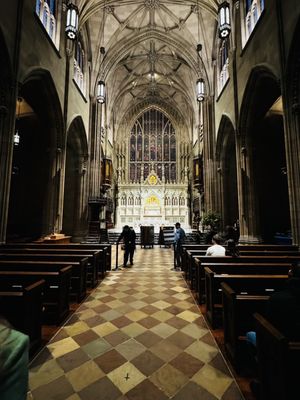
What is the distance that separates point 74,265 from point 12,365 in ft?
11.3

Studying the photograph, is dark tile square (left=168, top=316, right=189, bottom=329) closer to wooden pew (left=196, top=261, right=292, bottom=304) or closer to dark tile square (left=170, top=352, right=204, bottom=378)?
dark tile square (left=170, top=352, right=204, bottom=378)

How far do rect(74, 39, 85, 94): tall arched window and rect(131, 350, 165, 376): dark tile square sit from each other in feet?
43.5

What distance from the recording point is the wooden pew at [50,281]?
310 centimetres

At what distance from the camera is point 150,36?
1606cm

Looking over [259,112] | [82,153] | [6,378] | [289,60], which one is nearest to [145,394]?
[6,378]

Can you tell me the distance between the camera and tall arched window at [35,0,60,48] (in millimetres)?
8430

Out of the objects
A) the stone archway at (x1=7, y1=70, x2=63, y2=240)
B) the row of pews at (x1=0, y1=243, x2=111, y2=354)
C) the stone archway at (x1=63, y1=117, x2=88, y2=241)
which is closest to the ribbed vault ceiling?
the stone archway at (x1=63, y1=117, x2=88, y2=241)

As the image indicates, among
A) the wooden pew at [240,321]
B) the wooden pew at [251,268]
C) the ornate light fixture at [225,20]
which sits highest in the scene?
the ornate light fixture at [225,20]

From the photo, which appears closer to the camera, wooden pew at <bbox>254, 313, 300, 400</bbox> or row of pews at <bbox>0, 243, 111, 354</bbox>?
wooden pew at <bbox>254, 313, 300, 400</bbox>

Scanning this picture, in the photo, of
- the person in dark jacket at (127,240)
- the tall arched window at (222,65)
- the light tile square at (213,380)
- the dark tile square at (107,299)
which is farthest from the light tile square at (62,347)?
the tall arched window at (222,65)

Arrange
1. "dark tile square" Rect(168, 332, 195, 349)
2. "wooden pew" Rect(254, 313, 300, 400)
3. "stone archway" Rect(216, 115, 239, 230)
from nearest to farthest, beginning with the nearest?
"wooden pew" Rect(254, 313, 300, 400) → "dark tile square" Rect(168, 332, 195, 349) → "stone archway" Rect(216, 115, 239, 230)

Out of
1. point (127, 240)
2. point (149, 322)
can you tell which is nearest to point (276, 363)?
point (149, 322)

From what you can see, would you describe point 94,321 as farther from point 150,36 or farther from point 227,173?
point 150,36

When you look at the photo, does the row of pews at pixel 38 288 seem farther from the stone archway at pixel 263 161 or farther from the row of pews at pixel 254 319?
the stone archway at pixel 263 161
